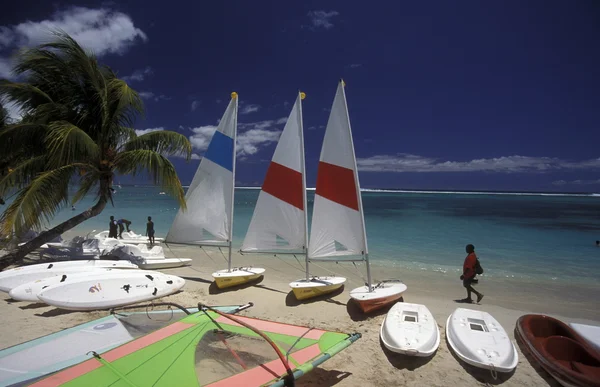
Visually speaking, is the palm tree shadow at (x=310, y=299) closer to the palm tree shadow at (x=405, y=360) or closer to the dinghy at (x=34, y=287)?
the palm tree shadow at (x=405, y=360)

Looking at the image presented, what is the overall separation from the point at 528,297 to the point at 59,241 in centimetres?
1927

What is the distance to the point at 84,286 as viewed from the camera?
7.04 meters

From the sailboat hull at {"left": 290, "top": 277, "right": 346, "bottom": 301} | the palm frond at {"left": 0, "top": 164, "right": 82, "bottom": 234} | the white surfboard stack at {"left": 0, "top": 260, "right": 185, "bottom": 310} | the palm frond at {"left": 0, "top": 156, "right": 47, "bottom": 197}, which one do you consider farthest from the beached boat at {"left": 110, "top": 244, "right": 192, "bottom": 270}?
the sailboat hull at {"left": 290, "top": 277, "right": 346, "bottom": 301}

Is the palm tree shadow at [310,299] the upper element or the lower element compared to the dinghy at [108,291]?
lower

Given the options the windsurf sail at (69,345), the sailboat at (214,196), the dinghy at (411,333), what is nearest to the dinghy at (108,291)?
the sailboat at (214,196)

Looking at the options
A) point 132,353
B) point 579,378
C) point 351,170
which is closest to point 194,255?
point 351,170

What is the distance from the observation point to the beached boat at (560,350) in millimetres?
4508

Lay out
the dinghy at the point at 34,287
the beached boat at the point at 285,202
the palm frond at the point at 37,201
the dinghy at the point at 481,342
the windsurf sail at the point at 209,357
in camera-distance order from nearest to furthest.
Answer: the windsurf sail at the point at 209,357, the dinghy at the point at 481,342, the palm frond at the point at 37,201, the dinghy at the point at 34,287, the beached boat at the point at 285,202

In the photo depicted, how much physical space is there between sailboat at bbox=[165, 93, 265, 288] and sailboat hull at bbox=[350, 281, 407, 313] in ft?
11.5

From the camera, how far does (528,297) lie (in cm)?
960

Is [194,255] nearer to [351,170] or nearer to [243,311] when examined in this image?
[243,311]

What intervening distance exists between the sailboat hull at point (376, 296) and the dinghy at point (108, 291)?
4.85 m

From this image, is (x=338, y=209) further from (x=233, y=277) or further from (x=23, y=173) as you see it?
(x=23, y=173)

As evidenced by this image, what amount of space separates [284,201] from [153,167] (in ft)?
13.6
